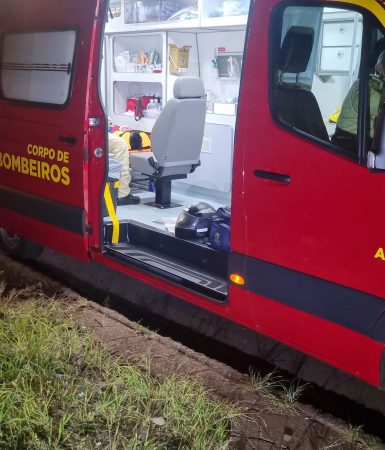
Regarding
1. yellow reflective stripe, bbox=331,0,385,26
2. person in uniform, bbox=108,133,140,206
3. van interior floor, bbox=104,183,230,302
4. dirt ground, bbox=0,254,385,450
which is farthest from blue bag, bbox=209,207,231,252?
person in uniform, bbox=108,133,140,206

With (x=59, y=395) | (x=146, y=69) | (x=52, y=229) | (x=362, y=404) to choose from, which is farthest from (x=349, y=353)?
(x=146, y=69)

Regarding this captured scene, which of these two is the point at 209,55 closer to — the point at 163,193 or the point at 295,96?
the point at 163,193

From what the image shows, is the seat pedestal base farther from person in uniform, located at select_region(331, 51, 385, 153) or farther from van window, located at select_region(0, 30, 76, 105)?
person in uniform, located at select_region(331, 51, 385, 153)

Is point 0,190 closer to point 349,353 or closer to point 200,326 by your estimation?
point 200,326

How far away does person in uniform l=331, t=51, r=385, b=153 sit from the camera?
2492mm

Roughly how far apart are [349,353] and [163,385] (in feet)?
3.05

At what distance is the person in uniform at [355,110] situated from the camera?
2.49 metres

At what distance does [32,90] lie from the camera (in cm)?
429

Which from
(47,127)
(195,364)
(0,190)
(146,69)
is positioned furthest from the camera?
(146,69)

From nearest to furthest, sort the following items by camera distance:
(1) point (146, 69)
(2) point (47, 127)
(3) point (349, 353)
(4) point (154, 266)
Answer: (3) point (349, 353) < (4) point (154, 266) < (2) point (47, 127) < (1) point (146, 69)

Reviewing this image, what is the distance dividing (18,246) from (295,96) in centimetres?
311

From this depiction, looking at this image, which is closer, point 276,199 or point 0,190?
point 276,199

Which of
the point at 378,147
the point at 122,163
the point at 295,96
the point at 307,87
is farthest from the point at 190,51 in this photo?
the point at 378,147

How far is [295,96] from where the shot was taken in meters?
2.89
